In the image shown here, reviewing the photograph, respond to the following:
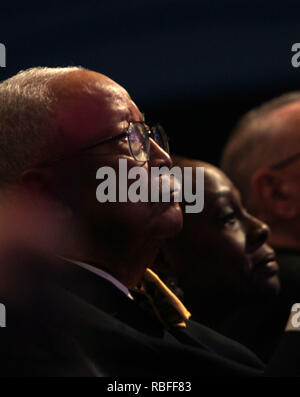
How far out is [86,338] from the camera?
1851mm

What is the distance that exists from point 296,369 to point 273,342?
3.48 ft

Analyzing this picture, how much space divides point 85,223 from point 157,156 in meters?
0.26

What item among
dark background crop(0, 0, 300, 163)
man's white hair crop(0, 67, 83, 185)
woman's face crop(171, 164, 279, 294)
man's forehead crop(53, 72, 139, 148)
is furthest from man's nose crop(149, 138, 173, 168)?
dark background crop(0, 0, 300, 163)

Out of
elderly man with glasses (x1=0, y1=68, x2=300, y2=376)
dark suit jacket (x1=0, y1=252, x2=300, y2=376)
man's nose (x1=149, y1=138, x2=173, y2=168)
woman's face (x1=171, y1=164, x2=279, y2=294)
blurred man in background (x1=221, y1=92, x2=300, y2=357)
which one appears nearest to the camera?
dark suit jacket (x1=0, y1=252, x2=300, y2=376)

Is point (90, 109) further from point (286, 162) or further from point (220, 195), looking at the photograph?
point (286, 162)

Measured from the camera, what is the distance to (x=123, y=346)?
187 centimetres

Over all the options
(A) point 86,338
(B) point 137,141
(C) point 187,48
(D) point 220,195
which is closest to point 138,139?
(B) point 137,141

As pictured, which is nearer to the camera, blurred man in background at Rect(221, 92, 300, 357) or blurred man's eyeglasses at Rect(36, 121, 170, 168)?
blurred man's eyeglasses at Rect(36, 121, 170, 168)

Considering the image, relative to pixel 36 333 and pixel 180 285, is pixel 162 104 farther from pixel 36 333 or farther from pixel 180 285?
pixel 36 333

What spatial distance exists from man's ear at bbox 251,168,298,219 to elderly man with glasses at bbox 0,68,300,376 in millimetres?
1146

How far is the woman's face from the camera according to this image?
2.82 metres

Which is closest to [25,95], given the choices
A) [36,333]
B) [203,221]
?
[36,333]

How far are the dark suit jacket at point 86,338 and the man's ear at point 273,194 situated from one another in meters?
1.26

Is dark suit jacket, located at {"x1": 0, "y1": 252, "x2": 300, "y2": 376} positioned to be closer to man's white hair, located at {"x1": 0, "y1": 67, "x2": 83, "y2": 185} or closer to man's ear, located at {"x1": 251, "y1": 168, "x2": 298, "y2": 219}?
man's white hair, located at {"x1": 0, "y1": 67, "x2": 83, "y2": 185}
